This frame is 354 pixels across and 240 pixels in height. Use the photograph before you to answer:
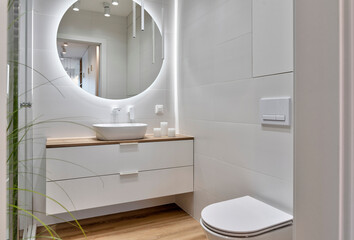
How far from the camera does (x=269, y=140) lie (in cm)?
145

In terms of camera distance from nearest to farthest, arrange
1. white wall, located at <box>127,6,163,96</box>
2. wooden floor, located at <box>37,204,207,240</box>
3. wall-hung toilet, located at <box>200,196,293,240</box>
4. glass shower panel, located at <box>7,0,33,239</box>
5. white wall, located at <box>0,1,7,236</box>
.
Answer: white wall, located at <box>0,1,7,236</box>
glass shower panel, located at <box>7,0,33,239</box>
wall-hung toilet, located at <box>200,196,293,240</box>
wooden floor, located at <box>37,204,207,240</box>
white wall, located at <box>127,6,163,96</box>

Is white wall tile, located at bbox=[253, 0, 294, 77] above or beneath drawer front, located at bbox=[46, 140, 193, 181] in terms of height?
above

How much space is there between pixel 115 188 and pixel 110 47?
1.41 m

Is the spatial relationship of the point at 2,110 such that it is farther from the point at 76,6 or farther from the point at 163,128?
the point at 76,6

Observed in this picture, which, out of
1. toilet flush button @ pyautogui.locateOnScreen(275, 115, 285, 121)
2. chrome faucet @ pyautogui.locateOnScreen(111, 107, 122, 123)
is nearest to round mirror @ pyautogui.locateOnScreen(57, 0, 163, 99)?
chrome faucet @ pyautogui.locateOnScreen(111, 107, 122, 123)

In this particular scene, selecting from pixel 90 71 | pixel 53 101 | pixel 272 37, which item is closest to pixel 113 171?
pixel 53 101

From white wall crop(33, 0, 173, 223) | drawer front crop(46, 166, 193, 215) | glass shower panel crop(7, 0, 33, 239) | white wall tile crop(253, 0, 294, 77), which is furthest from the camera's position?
white wall crop(33, 0, 173, 223)

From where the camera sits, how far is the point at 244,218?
1.25 metres

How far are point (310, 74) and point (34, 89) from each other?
224 cm

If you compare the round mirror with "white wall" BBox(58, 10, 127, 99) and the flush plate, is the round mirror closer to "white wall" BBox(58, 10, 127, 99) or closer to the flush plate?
"white wall" BBox(58, 10, 127, 99)

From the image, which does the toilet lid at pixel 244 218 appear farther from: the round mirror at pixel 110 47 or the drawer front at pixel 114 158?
the round mirror at pixel 110 47

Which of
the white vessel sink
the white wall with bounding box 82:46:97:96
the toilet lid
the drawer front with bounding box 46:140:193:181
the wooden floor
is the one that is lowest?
the wooden floor

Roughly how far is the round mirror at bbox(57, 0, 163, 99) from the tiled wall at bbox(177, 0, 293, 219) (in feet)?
1.32

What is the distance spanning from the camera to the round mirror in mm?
2293
